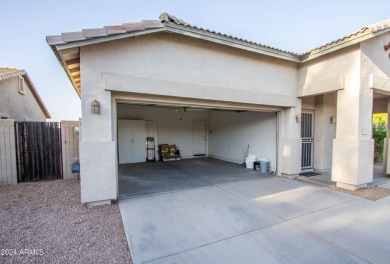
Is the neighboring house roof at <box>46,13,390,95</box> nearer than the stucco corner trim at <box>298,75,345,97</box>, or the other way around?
the neighboring house roof at <box>46,13,390,95</box>

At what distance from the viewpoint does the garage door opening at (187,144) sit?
23.6ft

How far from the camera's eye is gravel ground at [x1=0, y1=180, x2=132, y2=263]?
2691 mm

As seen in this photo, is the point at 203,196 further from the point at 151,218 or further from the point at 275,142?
the point at 275,142

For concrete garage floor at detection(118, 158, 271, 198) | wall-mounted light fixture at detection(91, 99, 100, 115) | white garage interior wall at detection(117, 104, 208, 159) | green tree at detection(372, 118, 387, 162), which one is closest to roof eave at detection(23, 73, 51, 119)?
white garage interior wall at detection(117, 104, 208, 159)

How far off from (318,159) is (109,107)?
28.2 ft

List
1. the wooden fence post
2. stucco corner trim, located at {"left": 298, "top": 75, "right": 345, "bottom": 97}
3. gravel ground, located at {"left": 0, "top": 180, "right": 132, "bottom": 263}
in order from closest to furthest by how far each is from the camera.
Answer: gravel ground, located at {"left": 0, "top": 180, "right": 132, "bottom": 263}, stucco corner trim, located at {"left": 298, "top": 75, "right": 345, "bottom": 97}, the wooden fence post

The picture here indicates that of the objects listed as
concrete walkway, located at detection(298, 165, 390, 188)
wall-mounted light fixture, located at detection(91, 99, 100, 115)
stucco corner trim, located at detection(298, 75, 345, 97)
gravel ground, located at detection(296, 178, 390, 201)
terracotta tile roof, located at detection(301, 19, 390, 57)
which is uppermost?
terracotta tile roof, located at detection(301, 19, 390, 57)

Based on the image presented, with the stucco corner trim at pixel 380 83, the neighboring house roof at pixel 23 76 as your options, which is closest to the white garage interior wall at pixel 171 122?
the neighboring house roof at pixel 23 76

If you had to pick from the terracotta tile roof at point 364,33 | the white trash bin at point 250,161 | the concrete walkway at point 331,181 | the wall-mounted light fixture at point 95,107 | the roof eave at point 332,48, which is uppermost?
the terracotta tile roof at point 364,33

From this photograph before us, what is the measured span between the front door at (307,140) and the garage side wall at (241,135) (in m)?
1.27

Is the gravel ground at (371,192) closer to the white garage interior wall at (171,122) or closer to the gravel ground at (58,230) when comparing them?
the gravel ground at (58,230)

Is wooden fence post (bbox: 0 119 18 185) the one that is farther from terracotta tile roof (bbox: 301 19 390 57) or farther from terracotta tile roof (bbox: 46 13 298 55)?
terracotta tile roof (bbox: 301 19 390 57)

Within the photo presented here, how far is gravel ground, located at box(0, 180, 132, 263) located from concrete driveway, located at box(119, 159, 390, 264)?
1.02 ft

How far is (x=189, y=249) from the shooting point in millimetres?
2820
